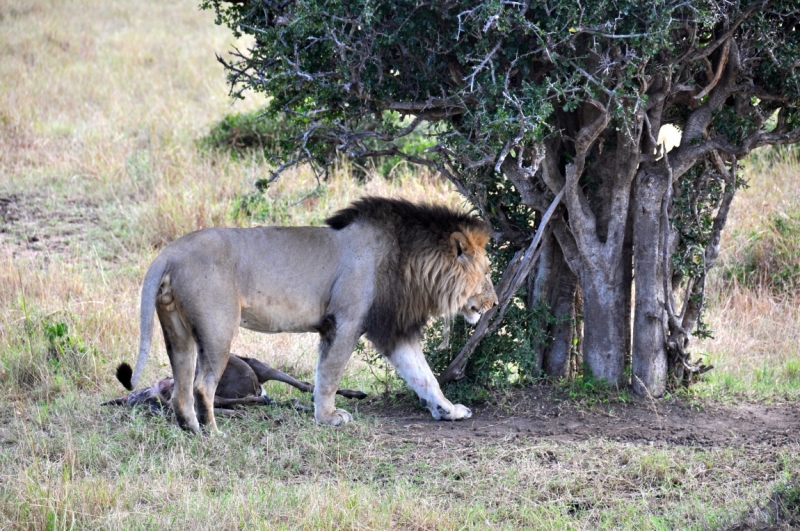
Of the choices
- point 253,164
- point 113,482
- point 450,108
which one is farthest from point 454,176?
point 253,164

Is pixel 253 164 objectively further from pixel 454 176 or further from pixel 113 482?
pixel 113 482

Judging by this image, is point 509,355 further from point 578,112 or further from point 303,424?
point 578,112

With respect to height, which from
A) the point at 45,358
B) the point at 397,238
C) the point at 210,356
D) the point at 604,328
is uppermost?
the point at 397,238

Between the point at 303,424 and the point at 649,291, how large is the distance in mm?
2109

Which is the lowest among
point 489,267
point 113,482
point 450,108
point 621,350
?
point 113,482

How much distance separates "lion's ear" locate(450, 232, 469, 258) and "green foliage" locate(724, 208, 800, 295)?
370 cm

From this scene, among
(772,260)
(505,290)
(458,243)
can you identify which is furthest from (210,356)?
(772,260)

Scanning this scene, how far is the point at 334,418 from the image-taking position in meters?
5.43

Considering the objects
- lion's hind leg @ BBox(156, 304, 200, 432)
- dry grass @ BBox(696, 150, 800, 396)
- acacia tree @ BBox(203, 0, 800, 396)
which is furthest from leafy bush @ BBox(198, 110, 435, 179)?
lion's hind leg @ BBox(156, 304, 200, 432)

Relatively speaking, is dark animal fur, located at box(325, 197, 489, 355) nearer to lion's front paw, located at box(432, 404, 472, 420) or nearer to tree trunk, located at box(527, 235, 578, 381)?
lion's front paw, located at box(432, 404, 472, 420)

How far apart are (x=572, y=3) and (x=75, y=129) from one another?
866 cm

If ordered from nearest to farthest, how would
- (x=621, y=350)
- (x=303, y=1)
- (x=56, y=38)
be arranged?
(x=303, y=1) < (x=621, y=350) < (x=56, y=38)

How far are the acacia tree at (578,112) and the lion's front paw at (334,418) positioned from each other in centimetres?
73

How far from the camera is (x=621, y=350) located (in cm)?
575
